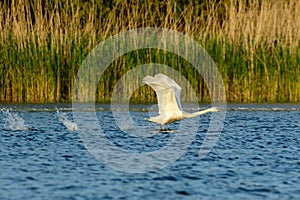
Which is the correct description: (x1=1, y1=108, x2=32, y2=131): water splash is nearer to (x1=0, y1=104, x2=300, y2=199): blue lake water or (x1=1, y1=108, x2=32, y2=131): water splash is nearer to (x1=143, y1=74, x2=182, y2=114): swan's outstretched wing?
(x1=0, y1=104, x2=300, y2=199): blue lake water

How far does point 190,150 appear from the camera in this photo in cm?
1296

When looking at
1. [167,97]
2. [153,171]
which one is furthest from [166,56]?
[153,171]

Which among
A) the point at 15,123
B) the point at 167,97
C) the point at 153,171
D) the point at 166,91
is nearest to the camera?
the point at 153,171

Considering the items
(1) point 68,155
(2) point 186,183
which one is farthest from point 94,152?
(2) point 186,183

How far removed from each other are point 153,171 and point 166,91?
2.50 metres

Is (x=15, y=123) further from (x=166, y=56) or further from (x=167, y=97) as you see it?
(x=166, y=56)

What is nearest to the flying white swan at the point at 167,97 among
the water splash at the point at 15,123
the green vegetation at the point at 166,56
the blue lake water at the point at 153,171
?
the blue lake water at the point at 153,171

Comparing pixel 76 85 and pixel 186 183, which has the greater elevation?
pixel 76 85

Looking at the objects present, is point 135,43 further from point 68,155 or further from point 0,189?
point 0,189

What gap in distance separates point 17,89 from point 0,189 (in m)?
9.67

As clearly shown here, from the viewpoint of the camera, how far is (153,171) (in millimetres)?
10906

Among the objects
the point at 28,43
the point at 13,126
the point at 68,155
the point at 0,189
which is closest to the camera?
the point at 0,189

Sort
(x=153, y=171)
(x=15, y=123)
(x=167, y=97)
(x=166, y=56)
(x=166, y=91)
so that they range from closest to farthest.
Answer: (x=153, y=171) → (x=166, y=91) → (x=167, y=97) → (x=15, y=123) → (x=166, y=56)

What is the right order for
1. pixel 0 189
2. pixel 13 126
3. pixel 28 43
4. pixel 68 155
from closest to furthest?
pixel 0 189 < pixel 68 155 < pixel 13 126 < pixel 28 43
